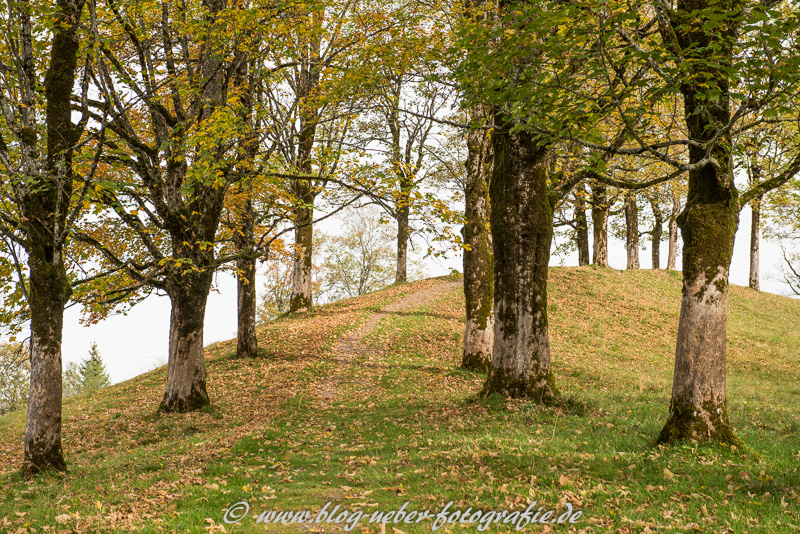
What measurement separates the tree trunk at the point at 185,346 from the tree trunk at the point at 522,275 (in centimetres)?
824

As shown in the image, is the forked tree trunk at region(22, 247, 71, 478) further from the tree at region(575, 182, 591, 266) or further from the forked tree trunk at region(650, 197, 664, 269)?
the forked tree trunk at region(650, 197, 664, 269)

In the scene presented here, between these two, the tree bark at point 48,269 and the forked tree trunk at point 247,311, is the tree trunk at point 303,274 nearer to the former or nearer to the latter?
the forked tree trunk at point 247,311

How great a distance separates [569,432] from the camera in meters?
10.1

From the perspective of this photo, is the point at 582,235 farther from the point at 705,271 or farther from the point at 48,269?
the point at 48,269

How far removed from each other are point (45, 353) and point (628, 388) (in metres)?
15.8

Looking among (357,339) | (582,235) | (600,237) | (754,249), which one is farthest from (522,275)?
(754,249)

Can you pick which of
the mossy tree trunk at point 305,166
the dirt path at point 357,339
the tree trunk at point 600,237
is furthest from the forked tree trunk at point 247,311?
the tree trunk at point 600,237

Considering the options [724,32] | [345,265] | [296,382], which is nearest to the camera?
[724,32]

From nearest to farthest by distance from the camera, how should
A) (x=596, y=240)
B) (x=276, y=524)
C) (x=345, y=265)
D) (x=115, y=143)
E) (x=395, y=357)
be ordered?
(x=276, y=524) < (x=115, y=143) < (x=395, y=357) < (x=596, y=240) < (x=345, y=265)

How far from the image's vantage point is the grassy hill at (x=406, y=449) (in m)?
6.40

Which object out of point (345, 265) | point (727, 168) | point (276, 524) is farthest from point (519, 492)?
point (345, 265)

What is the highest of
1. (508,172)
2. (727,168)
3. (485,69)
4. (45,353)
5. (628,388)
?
(485,69)

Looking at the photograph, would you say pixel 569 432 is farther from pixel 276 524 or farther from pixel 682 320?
pixel 276 524

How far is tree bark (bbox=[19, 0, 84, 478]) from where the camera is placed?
31.3ft
